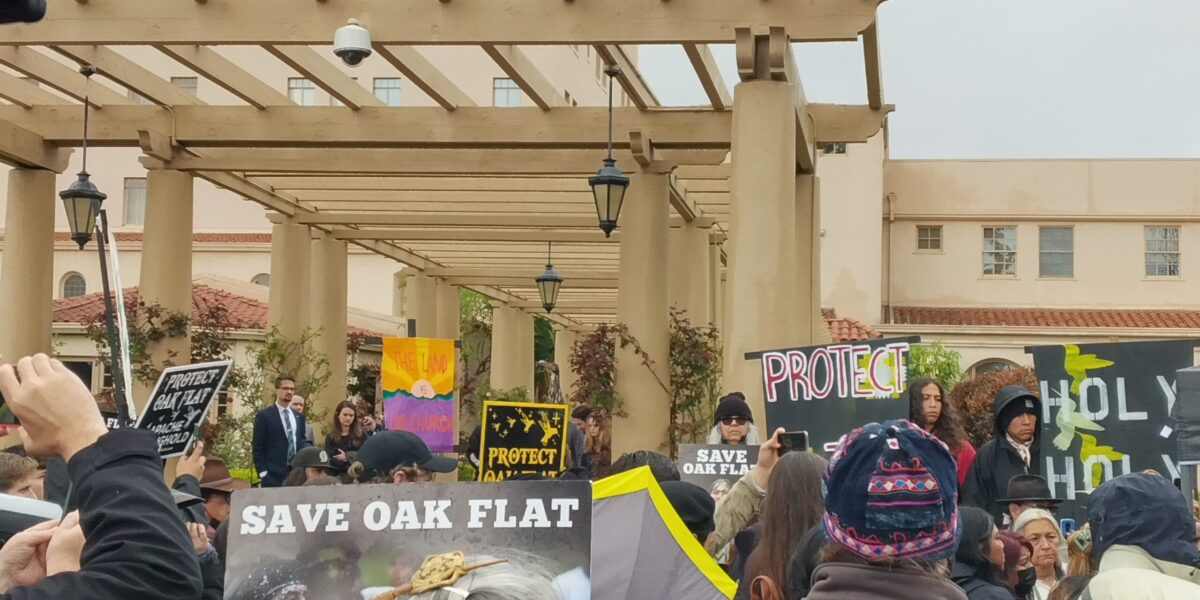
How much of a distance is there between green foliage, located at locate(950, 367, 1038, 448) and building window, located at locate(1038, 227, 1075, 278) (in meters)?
15.4

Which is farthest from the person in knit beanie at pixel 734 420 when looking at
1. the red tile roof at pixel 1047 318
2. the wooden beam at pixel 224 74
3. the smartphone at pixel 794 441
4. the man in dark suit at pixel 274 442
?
the red tile roof at pixel 1047 318

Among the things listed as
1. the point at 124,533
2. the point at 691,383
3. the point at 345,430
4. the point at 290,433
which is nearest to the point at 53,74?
the point at 290,433

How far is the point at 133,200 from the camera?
5941cm

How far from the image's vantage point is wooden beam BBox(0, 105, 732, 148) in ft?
58.7

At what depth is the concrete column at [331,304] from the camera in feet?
84.6

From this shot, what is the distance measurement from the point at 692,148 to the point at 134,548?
51.2 feet

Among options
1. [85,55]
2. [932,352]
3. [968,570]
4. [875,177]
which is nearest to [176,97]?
[85,55]

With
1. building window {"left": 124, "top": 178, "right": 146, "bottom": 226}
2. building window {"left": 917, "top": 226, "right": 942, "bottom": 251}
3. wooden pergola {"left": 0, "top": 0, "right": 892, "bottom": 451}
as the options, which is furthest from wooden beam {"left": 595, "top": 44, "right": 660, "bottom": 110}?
building window {"left": 124, "top": 178, "right": 146, "bottom": 226}

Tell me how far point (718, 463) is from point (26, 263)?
12.1 m

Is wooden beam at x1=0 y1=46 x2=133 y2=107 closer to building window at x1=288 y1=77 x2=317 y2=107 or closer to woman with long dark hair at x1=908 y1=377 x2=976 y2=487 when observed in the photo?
woman with long dark hair at x1=908 y1=377 x2=976 y2=487

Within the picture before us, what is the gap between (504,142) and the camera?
59.7 ft

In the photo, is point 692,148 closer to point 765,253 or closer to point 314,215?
point 765,253

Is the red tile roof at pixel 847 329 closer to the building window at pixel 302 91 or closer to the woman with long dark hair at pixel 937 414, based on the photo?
the building window at pixel 302 91

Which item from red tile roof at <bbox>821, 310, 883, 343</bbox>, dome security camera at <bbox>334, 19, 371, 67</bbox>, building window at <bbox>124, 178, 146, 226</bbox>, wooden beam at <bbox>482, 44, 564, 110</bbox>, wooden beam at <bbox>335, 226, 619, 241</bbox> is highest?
building window at <bbox>124, 178, 146, 226</bbox>
